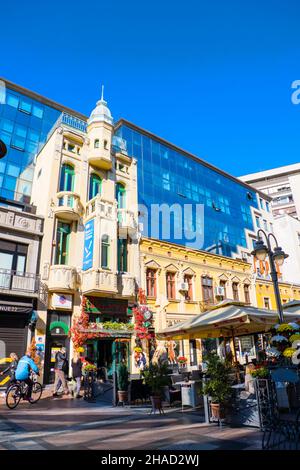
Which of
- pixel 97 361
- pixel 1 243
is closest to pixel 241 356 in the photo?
pixel 97 361

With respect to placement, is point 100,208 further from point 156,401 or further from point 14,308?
point 156,401

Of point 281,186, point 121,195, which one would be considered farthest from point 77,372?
point 281,186

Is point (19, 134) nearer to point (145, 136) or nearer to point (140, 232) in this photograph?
point (145, 136)

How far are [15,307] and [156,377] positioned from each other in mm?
9501

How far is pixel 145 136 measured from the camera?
2748 cm

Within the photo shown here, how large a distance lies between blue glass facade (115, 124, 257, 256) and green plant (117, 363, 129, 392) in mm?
14089

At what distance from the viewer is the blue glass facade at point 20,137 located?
77.3 ft

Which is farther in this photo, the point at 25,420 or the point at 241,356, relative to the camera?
the point at 241,356

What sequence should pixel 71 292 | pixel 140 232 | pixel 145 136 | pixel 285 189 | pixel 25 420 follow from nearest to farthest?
1. pixel 25 420
2. pixel 71 292
3. pixel 140 232
4. pixel 145 136
5. pixel 285 189

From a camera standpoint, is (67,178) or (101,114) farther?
(101,114)

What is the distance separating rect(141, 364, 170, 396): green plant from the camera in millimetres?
8477

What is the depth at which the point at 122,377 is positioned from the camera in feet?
33.4

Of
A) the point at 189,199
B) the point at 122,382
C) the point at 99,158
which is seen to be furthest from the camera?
the point at 189,199

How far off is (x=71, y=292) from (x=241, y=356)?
14323mm
